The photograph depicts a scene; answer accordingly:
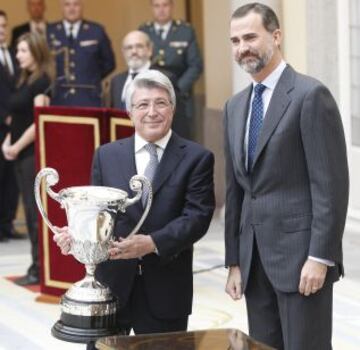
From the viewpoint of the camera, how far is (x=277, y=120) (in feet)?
14.4

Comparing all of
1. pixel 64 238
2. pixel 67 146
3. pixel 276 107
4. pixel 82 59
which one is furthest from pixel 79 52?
pixel 64 238

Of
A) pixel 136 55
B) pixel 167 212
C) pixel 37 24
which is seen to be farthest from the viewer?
pixel 37 24

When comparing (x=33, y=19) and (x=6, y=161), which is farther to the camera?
(x=33, y=19)

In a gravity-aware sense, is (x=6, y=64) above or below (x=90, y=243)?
above

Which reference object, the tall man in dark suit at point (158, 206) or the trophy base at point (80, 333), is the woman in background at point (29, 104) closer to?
the tall man in dark suit at point (158, 206)

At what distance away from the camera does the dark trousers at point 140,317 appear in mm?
4590

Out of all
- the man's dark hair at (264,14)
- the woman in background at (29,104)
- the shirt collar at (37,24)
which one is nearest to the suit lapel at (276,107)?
the man's dark hair at (264,14)

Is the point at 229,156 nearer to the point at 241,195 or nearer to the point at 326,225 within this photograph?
the point at 241,195

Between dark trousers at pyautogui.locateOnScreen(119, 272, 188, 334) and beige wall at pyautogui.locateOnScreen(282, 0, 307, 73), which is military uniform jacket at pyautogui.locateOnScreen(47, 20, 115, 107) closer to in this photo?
beige wall at pyautogui.locateOnScreen(282, 0, 307, 73)

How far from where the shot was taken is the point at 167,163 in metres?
4.54

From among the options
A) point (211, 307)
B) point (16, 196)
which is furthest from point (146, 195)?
point (16, 196)

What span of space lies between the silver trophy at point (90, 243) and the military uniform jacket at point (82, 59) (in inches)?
256

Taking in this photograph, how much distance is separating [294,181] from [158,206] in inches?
19.9

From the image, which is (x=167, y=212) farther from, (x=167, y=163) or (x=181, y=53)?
(x=181, y=53)
